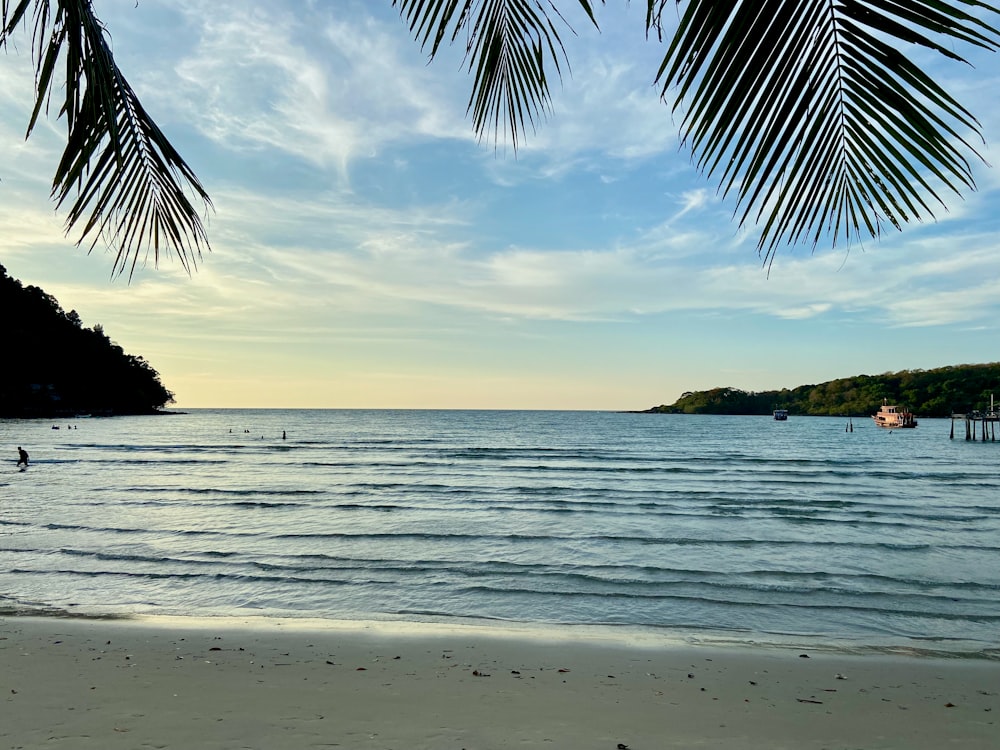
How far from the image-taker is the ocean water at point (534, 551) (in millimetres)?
9578

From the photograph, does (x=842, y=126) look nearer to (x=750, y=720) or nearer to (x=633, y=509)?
(x=750, y=720)

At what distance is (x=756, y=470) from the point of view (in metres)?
36.3

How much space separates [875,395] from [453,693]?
161964 mm

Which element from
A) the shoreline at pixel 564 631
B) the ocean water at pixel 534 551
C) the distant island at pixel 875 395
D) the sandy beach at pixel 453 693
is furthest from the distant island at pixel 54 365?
the distant island at pixel 875 395

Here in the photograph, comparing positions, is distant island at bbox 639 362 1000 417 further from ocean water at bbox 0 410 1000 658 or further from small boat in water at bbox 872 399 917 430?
ocean water at bbox 0 410 1000 658

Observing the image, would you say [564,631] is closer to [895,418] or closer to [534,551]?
[534,551]

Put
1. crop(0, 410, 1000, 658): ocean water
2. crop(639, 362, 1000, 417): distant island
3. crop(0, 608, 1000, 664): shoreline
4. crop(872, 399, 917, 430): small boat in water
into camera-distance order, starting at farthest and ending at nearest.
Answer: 1. crop(639, 362, 1000, 417): distant island
2. crop(872, 399, 917, 430): small boat in water
3. crop(0, 410, 1000, 658): ocean water
4. crop(0, 608, 1000, 664): shoreline

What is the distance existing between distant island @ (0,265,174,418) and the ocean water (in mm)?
92002

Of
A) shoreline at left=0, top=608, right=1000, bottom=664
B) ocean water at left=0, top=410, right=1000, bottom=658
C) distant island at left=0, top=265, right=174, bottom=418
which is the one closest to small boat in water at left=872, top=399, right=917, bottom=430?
ocean water at left=0, top=410, right=1000, bottom=658

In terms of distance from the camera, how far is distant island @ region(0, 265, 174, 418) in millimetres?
106188

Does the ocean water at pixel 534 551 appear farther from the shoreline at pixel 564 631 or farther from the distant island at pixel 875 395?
the distant island at pixel 875 395

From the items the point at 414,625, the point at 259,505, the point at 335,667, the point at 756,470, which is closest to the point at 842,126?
the point at 335,667

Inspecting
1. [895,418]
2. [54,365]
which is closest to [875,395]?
[895,418]

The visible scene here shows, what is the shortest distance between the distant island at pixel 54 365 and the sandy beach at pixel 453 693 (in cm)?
12079
